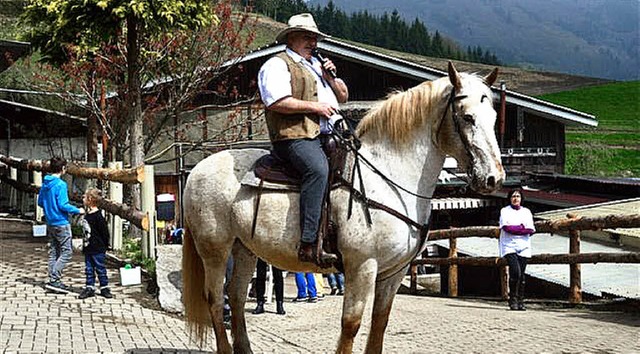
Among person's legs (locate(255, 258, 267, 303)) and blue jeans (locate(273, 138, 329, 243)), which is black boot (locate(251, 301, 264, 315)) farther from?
blue jeans (locate(273, 138, 329, 243))

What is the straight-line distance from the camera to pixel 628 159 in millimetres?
36875

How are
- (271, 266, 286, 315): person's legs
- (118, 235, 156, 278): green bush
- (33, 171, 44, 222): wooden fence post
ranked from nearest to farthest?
(271, 266, 286, 315): person's legs → (118, 235, 156, 278): green bush → (33, 171, 44, 222): wooden fence post

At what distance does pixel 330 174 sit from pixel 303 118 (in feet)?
1.47

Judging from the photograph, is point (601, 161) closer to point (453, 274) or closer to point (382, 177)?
point (453, 274)

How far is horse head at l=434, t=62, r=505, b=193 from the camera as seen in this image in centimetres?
482

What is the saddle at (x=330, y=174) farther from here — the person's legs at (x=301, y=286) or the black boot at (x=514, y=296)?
the black boot at (x=514, y=296)

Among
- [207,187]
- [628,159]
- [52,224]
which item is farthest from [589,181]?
[628,159]

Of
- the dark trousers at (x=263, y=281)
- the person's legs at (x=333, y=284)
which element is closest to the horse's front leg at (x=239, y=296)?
the dark trousers at (x=263, y=281)

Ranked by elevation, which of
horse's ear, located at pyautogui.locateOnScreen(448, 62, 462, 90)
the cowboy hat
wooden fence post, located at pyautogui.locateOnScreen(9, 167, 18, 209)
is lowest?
wooden fence post, located at pyautogui.locateOnScreen(9, 167, 18, 209)

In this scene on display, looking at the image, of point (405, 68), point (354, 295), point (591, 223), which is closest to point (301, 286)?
point (591, 223)

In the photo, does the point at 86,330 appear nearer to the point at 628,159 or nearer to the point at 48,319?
the point at 48,319


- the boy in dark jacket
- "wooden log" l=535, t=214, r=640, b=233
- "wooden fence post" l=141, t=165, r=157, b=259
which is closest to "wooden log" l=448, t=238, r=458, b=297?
"wooden log" l=535, t=214, r=640, b=233

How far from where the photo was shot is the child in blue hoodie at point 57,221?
30.5 ft

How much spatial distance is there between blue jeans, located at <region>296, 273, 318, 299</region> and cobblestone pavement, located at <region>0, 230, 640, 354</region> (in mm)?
321
